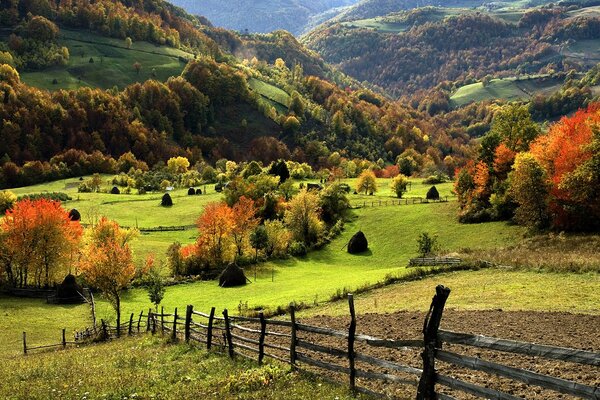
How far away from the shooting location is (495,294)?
31422mm

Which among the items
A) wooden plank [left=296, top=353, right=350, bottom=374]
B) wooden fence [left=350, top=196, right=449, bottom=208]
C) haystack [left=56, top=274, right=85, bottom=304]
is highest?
wooden fence [left=350, top=196, right=449, bottom=208]

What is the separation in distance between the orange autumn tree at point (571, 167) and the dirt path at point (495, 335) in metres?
36.8

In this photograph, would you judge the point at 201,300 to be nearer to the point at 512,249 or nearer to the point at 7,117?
the point at 512,249

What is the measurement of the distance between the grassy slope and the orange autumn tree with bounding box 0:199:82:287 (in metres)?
44.4

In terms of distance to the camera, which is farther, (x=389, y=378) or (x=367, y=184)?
(x=367, y=184)

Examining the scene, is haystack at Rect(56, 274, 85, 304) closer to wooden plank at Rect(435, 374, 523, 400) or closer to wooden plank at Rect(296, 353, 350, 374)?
wooden plank at Rect(296, 353, 350, 374)

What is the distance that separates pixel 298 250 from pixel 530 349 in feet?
217

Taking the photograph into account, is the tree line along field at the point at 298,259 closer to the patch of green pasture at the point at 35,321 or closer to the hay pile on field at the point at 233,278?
the patch of green pasture at the point at 35,321

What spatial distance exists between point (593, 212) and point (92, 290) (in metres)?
62.7

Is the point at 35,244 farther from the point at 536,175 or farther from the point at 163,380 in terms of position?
the point at 536,175

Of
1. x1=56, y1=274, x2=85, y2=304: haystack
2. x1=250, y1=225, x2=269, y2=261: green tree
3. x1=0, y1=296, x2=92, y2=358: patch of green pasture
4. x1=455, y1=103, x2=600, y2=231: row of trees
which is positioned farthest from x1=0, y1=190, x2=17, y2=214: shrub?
x1=455, y1=103, x2=600, y2=231: row of trees

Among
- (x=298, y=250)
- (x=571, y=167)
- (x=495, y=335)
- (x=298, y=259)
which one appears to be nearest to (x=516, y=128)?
(x=571, y=167)

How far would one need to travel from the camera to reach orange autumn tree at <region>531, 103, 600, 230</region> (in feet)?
179

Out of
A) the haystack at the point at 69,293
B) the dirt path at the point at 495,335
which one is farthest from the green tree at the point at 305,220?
the dirt path at the point at 495,335
